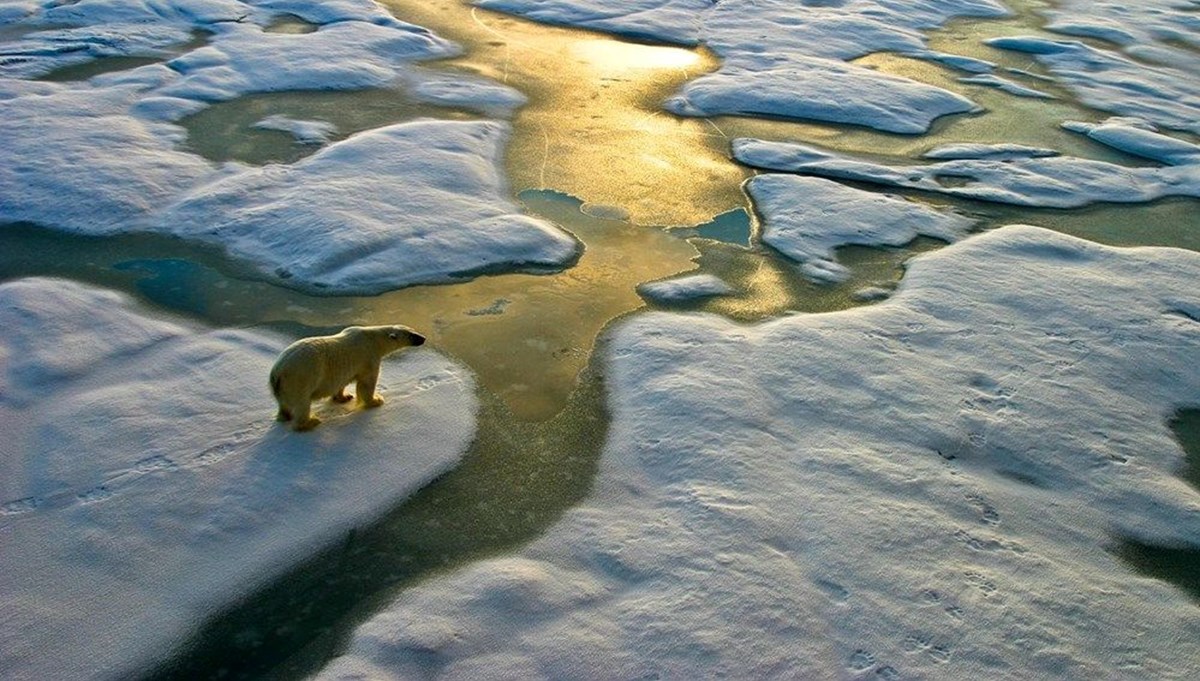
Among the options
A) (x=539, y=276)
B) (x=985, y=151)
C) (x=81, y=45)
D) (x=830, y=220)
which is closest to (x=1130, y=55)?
(x=985, y=151)

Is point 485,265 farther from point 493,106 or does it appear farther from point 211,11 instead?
point 211,11

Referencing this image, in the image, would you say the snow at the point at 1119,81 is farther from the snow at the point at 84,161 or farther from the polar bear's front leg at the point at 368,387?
the snow at the point at 84,161

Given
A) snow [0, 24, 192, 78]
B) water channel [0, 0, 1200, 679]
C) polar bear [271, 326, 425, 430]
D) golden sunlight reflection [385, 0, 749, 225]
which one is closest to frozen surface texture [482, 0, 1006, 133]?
water channel [0, 0, 1200, 679]

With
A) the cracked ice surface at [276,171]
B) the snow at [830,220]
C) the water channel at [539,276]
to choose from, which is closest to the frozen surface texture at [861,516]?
the water channel at [539,276]

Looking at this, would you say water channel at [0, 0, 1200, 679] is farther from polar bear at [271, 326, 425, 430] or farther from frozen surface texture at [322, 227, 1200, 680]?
polar bear at [271, 326, 425, 430]

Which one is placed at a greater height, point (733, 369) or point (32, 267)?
point (733, 369)

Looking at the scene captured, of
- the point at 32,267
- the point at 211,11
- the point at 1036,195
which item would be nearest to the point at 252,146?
the point at 32,267
